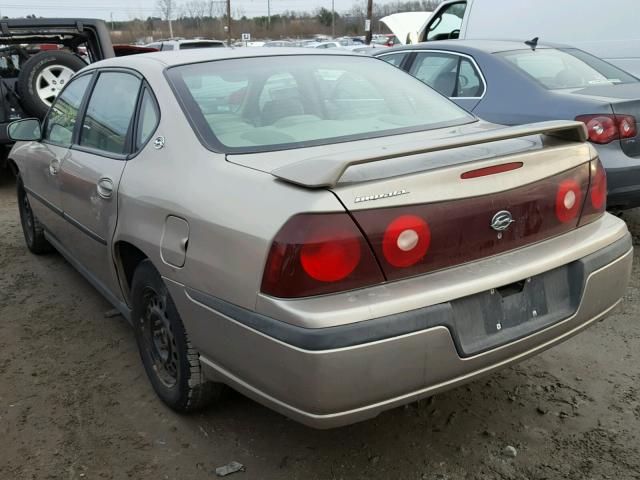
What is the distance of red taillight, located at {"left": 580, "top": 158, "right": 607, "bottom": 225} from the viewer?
2.42m

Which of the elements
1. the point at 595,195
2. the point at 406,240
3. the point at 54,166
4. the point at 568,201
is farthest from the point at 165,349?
the point at 595,195

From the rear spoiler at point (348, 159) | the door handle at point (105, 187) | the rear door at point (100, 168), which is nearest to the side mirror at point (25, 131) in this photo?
the rear door at point (100, 168)

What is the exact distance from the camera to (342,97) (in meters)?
2.86

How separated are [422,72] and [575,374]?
367cm

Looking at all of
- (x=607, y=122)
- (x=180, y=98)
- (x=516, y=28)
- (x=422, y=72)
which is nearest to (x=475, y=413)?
(x=180, y=98)

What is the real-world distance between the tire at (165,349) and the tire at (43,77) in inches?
183

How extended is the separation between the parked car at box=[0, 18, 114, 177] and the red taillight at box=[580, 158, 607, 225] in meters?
5.61

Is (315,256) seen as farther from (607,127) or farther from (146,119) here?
(607,127)

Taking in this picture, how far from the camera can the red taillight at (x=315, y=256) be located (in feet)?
6.01

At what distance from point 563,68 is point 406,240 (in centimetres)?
388

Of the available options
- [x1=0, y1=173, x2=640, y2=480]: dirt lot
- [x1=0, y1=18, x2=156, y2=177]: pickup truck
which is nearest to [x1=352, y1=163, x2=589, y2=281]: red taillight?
[x1=0, y1=173, x2=640, y2=480]: dirt lot

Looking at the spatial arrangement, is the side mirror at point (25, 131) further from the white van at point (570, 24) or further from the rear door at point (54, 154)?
the white van at point (570, 24)

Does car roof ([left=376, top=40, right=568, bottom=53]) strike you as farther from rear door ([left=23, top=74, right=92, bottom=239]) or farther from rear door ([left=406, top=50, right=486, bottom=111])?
rear door ([left=23, top=74, right=92, bottom=239])

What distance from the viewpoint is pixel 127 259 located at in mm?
2867
